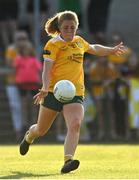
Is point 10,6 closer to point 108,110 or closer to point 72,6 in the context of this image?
point 72,6

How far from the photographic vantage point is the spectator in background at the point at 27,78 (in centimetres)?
1995

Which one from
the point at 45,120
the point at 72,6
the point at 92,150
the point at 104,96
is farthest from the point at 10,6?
the point at 45,120

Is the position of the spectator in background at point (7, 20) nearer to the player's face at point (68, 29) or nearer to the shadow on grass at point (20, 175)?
the player's face at point (68, 29)

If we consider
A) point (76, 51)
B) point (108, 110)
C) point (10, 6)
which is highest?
point (76, 51)

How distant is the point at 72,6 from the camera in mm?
23906

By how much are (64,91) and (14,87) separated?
9357mm

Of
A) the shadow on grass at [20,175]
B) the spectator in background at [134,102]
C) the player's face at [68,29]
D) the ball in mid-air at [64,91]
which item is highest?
the player's face at [68,29]

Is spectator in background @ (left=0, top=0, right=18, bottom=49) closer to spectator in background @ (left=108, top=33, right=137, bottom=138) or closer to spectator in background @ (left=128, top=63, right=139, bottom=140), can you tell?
spectator in background @ (left=108, top=33, right=137, bottom=138)

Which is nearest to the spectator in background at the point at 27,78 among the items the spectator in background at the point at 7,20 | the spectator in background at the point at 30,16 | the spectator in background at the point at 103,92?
the spectator in background at the point at 103,92

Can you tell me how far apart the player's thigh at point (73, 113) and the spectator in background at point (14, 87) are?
8551 millimetres

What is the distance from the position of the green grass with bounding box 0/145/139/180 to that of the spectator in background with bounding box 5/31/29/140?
139 inches

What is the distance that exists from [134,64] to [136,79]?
403mm

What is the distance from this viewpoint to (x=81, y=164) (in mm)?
12828

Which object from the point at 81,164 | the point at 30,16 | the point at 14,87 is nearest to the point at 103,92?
the point at 14,87
